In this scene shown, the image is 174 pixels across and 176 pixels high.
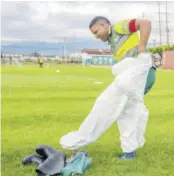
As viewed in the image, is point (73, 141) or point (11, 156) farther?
point (11, 156)

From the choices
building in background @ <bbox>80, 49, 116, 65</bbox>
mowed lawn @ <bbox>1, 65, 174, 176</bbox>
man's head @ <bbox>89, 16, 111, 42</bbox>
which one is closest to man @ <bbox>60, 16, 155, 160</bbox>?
man's head @ <bbox>89, 16, 111, 42</bbox>

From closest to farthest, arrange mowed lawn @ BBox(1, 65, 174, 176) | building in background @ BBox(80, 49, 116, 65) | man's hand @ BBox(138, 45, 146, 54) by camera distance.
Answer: mowed lawn @ BBox(1, 65, 174, 176) → man's hand @ BBox(138, 45, 146, 54) → building in background @ BBox(80, 49, 116, 65)

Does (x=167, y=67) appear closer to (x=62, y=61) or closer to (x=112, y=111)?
(x=62, y=61)

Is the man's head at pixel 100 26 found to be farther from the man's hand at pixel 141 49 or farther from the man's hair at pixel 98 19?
the man's hand at pixel 141 49

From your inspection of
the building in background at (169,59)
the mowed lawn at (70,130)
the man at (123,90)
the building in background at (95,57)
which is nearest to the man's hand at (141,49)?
the man at (123,90)

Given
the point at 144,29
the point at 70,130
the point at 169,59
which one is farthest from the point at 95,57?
the point at 144,29

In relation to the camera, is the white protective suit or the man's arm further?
the white protective suit

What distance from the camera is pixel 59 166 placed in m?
5.64

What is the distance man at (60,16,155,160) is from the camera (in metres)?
6.06

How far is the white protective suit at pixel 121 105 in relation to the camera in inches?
238

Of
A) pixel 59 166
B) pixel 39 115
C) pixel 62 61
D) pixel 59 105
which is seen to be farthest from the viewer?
pixel 62 61

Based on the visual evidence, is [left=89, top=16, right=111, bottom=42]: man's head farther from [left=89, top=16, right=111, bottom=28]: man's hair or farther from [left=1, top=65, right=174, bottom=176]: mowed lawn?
[left=1, top=65, right=174, bottom=176]: mowed lawn

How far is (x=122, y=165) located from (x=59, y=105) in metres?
7.33

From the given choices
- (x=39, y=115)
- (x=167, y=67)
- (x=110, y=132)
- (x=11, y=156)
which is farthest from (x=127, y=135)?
(x=167, y=67)
